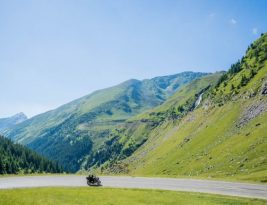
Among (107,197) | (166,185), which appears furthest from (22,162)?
(107,197)

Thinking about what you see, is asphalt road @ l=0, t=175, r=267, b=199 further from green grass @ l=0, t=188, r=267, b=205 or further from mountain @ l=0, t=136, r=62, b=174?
mountain @ l=0, t=136, r=62, b=174

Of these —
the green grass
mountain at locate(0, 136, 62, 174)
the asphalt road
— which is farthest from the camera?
mountain at locate(0, 136, 62, 174)

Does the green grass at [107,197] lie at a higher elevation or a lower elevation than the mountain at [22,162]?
higher

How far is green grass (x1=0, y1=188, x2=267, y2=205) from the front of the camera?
34844mm

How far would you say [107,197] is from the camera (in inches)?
1486

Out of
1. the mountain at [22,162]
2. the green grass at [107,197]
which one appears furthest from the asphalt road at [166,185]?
the mountain at [22,162]

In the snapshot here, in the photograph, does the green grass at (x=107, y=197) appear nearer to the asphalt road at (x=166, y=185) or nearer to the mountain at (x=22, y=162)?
the asphalt road at (x=166, y=185)

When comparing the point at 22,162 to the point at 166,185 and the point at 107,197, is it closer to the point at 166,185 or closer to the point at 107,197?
the point at 166,185

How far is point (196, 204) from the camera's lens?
35.1 metres

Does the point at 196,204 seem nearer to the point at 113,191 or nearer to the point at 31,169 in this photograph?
the point at 113,191

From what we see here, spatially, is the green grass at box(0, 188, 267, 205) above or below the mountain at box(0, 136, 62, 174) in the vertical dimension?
above

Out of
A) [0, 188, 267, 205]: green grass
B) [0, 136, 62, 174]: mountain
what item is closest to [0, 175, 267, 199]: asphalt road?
[0, 188, 267, 205]: green grass

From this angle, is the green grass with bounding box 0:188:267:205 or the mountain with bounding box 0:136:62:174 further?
the mountain with bounding box 0:136:62:174

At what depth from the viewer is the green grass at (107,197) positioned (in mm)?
34844
